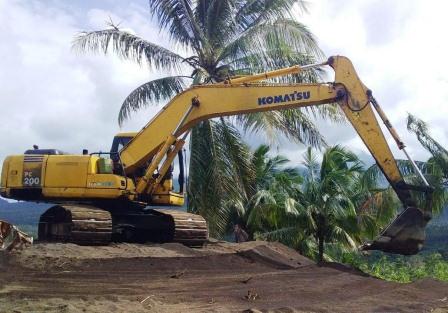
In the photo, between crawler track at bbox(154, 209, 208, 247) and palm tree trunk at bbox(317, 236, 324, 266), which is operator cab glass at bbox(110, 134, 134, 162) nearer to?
crawler track at bbox(154, 209, 208, 247)

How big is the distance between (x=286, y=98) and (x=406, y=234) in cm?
414

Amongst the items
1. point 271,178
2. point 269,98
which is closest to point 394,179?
point 269,98

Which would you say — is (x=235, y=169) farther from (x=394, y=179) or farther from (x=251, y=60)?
(x=394, y=179)

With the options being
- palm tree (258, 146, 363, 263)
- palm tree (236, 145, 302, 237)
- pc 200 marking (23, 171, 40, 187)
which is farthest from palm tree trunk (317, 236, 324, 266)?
pc 200 marking (23, 171, 40, 187)

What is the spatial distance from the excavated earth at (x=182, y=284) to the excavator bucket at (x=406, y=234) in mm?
702

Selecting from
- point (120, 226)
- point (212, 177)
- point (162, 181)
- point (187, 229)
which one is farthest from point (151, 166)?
point (212, 177)

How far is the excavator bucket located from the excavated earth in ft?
2.30

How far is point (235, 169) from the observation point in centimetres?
2089

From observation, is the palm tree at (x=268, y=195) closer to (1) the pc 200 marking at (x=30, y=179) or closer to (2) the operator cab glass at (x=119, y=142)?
(2) the operator cab glass at (x=119, y=142)

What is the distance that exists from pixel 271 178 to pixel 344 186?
5175 millimetres

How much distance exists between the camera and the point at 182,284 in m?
10.8

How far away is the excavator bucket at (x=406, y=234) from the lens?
11.3 meters

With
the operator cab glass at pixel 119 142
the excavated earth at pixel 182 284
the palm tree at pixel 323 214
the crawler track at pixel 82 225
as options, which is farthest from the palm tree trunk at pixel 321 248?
the crawler track at pixel 82 225

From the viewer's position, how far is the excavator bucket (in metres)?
11.3
